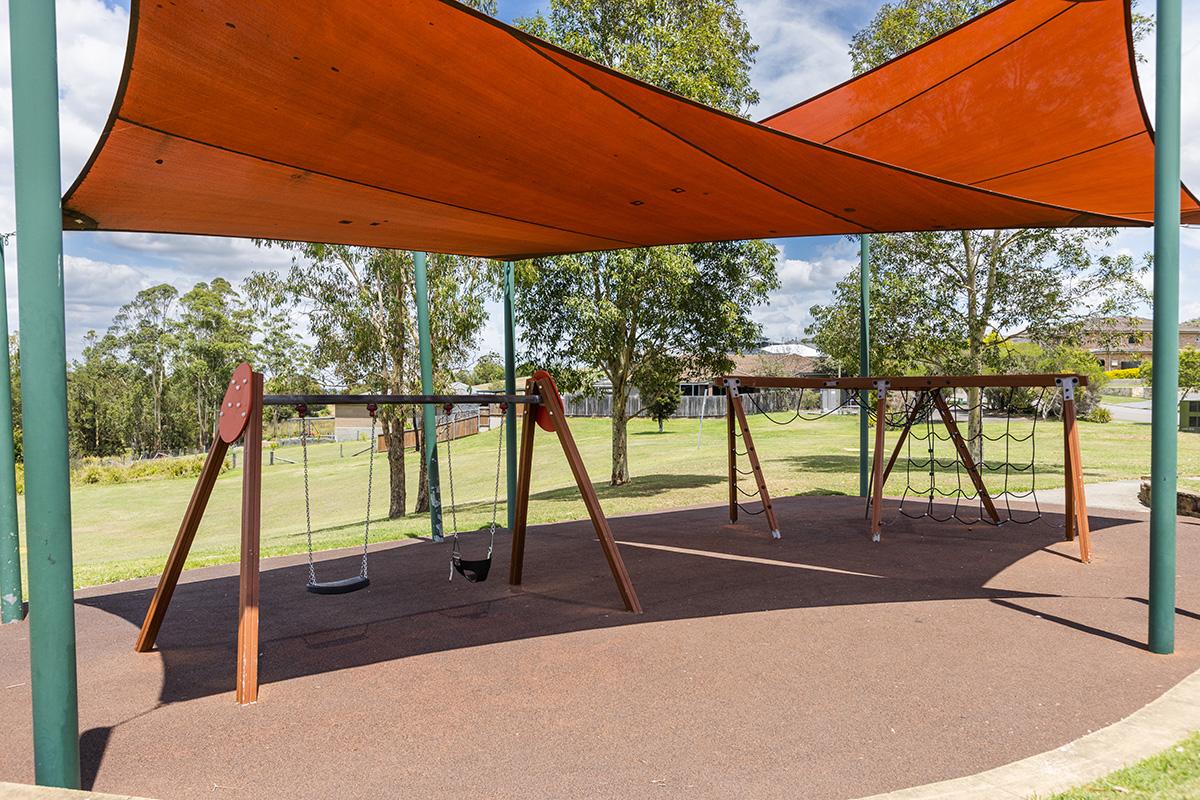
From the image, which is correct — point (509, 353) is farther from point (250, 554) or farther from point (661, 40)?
point (661, 40)

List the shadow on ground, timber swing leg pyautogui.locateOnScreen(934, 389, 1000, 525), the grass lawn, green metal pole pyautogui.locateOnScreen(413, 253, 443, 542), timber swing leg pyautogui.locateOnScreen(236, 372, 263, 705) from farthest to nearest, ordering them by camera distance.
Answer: the grass lawn < timber swing leg pyautogui.locateOnScreen(934, 389, 1000, 525) < green metal pole pyautogui.locateOnScreen(413, 253, 443, 542) < the shadow on ground < timber swing leg pyautogui.locateOnScreen(236, 372, 263, 705)

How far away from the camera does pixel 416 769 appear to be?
3.00 m

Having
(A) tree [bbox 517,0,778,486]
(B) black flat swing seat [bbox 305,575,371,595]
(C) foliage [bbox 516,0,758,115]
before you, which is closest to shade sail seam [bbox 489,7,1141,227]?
(B) black flat swing seat [bbox 305,575,371,595]

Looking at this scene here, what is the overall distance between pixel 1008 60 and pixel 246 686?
20.4ft

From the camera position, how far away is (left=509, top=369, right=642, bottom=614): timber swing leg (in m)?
5.17

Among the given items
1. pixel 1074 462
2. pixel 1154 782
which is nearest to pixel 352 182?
pixel 1154 782

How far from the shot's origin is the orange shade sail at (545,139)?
10.3 ft

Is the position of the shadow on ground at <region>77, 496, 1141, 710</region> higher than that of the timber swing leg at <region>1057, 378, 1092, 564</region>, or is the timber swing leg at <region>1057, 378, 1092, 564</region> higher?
the timber swing leg at <region>1057, 378, 1092, 564</region>

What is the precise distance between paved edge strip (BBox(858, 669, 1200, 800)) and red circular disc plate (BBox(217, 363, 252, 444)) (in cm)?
349

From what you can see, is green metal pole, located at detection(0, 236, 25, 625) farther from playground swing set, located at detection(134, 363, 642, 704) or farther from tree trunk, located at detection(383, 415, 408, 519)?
tree trunk, located at detection(383, 415, 408, 519)

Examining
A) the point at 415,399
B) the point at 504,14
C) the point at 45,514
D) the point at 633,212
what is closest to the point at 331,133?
the point at 415,399

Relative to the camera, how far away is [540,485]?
20.6 metres

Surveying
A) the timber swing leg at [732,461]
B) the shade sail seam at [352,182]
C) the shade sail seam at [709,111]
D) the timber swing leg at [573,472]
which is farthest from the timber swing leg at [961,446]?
the timber swing leg at [573,472]

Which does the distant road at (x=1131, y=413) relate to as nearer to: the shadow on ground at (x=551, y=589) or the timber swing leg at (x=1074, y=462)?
the shadow on ground at (x=551, y=589)
